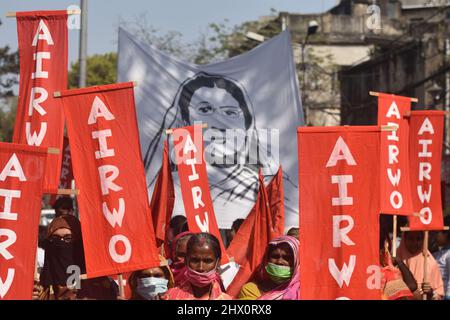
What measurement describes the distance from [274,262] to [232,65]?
916 centimetres

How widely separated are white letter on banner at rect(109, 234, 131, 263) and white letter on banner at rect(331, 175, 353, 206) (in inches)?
52.7

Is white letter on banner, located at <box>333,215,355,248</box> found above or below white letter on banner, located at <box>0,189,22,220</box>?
below

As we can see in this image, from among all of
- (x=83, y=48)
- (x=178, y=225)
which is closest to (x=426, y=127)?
(x=178, y=225)

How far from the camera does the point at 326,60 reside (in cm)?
4544

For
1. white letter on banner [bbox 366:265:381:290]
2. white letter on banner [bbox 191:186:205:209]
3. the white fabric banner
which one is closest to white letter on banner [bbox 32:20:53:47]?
white letter on banner [bbox 191:186:205:209]

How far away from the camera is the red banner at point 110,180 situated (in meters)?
7.37

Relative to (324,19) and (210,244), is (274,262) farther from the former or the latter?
(324,19)

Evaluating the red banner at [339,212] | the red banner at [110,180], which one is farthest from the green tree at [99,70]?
the red banner at [339,212]

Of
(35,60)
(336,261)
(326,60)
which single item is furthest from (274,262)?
(326,60)

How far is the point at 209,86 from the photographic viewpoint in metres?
15.9

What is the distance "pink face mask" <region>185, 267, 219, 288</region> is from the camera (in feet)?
22.3

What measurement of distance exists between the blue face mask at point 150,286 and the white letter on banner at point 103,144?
33.1 inches

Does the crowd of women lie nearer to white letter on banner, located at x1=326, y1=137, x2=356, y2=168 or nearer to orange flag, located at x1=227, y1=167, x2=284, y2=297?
white letter on banner, located at x1=326, y1=137, x2=356, y2=168

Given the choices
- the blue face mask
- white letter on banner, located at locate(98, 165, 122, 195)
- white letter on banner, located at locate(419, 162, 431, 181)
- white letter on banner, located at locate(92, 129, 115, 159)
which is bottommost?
the blue face mask
